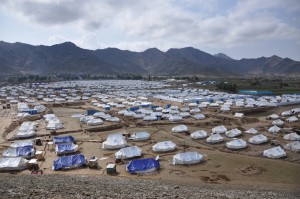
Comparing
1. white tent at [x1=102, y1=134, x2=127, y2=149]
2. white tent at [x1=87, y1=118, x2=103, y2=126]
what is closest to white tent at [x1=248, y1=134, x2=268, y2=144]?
white tent at [x1=102, y1=134, x2=127, y2=149]

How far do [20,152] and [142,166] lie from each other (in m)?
11.8

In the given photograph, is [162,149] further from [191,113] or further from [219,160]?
[191,113]

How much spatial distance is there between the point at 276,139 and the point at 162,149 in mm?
14343

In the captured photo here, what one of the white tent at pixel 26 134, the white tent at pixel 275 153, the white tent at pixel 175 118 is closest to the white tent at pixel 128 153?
the white tent at pixel 275 153

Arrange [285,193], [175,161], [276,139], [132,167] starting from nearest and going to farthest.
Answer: [285,193]
[132,167]
[175,161]
[276,139]

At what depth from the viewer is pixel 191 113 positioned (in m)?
51.3

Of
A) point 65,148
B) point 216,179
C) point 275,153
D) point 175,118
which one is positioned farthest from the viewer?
point 175,118

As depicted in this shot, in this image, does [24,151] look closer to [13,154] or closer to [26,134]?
[13,154]

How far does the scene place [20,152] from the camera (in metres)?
26.8

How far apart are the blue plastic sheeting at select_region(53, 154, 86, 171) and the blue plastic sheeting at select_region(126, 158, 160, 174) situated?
4.19m

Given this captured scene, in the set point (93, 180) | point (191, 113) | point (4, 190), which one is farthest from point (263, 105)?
point (4, 190)

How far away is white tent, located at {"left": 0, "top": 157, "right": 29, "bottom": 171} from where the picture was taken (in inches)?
926

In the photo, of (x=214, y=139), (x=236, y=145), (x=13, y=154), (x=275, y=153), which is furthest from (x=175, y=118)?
(x=13, y=154)

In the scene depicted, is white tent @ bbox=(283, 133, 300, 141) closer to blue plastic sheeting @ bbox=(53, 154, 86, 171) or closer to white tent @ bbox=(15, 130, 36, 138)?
blue plastic sheeting @ bbox=(53, 154, 86, 171)
